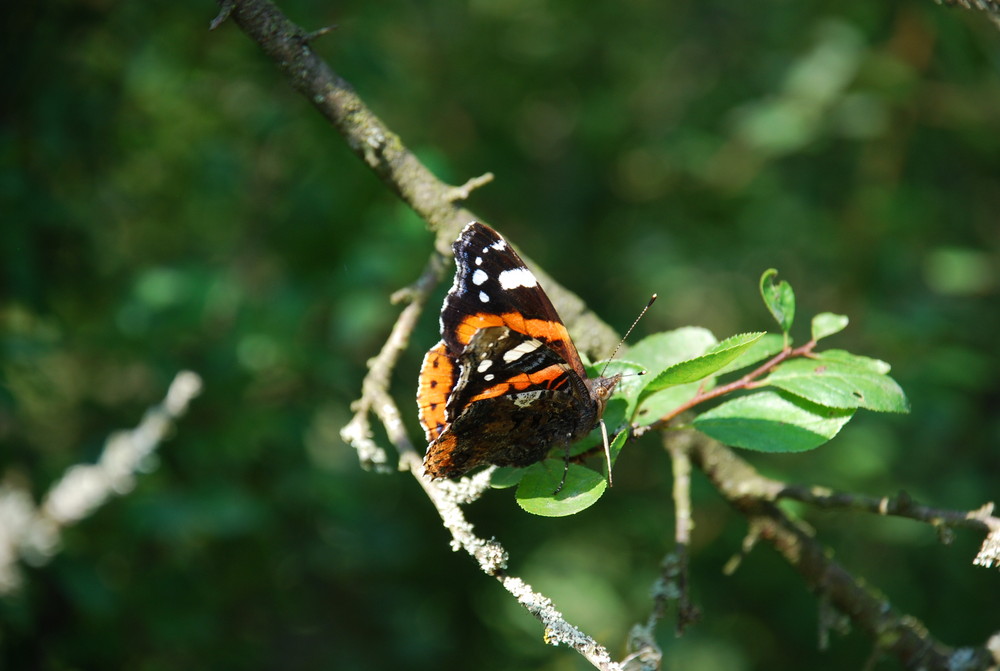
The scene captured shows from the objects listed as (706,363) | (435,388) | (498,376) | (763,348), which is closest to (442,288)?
(435,388)

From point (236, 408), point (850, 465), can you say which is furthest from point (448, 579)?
point (850, 465)

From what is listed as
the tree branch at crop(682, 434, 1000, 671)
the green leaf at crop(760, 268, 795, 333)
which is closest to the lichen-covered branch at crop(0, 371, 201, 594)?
the tree branch at crop(682, 434, 1000, 671)

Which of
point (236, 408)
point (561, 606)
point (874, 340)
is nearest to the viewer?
point (236, 408)

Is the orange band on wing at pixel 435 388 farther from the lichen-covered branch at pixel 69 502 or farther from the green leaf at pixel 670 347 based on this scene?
the lichen-covered branch at pixel 69 502

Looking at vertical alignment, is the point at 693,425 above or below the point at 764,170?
below

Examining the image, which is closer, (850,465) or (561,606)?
(850,465)

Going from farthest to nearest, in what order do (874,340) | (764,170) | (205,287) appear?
(764,170) < (874,340) < (205,287)

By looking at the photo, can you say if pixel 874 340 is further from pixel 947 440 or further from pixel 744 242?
pixel 744 242
